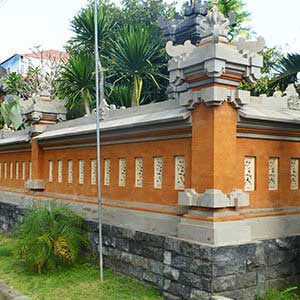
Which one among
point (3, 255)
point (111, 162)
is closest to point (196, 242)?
point (111, 162)

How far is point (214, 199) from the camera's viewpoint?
19.9 ft

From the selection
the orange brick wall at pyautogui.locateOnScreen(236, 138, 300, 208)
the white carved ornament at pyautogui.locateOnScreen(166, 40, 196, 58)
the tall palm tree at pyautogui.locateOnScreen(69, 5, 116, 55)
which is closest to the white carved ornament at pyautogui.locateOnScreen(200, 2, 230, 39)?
the white carved ornament at pyautogui.locateOnScreen(166, 40, 196, 58)

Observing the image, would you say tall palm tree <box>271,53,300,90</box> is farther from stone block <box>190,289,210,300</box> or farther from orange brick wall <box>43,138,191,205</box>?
stone block <box>190,289,210,300</box>

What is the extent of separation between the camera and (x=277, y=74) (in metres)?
11.1

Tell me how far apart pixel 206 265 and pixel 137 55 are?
14.6 meters

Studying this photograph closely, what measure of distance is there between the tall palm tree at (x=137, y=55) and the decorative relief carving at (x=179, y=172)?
38.2 feet

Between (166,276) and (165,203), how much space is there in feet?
3.86

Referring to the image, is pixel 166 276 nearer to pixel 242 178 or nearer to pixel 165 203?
pixel 165 203

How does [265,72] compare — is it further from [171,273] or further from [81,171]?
[171,273]

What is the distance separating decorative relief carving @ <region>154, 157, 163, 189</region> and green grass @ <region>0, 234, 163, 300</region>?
5.48ft

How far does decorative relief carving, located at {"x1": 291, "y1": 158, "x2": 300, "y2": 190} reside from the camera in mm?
7453

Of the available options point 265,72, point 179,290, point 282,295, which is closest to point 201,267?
point 179,290

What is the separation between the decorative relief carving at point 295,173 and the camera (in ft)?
24.5

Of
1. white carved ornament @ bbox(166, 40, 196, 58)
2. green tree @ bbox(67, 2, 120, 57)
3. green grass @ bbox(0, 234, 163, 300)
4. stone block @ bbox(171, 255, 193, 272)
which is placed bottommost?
green grass @ bbox(0, 234, 163, 300)
